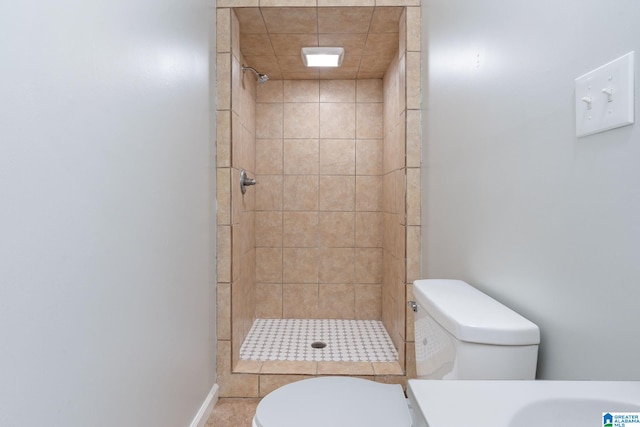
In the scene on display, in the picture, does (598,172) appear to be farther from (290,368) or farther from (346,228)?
(346,228)

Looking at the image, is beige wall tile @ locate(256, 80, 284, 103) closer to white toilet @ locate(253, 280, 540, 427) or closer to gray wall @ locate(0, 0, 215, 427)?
gray wall @ locate(0, 0, 215, 427)

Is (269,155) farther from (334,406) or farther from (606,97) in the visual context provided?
(606,97)

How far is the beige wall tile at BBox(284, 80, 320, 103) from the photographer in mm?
3066

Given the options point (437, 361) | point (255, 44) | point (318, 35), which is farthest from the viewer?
point (255, 44)

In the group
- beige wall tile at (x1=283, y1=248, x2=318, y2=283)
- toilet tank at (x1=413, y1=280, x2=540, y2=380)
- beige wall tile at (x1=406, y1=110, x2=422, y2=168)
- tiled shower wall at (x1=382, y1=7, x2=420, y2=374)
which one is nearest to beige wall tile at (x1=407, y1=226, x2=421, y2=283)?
tiled shower wall at (x1=382, y1=7, x2=420, y2=374)

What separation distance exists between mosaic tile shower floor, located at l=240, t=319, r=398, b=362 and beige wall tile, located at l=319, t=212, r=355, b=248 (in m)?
0.62

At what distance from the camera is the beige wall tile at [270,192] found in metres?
3.07

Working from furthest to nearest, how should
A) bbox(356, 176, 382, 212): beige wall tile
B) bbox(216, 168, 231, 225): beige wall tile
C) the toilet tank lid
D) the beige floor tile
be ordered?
1. bbox(356, 176, 382, 212): beige wall tile
2. bbox(216, 168, 231, 225): beige wall tile
3. the beige floor tile
4. the toilet tank lid

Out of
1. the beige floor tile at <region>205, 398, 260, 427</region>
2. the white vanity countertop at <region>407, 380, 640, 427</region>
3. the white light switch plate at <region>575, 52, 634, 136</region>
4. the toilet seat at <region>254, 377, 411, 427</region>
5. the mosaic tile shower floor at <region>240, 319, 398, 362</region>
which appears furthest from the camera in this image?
the mosaic tile shower floor at <region>240, 319, 398, 362</region>

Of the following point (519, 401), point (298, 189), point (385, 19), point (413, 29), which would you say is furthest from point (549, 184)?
point (298, 189)

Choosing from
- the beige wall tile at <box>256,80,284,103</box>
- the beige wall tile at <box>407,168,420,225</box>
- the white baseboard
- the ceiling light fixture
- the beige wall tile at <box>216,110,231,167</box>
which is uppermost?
the ceiling light fixture

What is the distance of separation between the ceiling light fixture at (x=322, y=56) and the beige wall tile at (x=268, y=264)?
143 cm

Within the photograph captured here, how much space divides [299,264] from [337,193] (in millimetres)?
647

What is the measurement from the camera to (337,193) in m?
3.08
